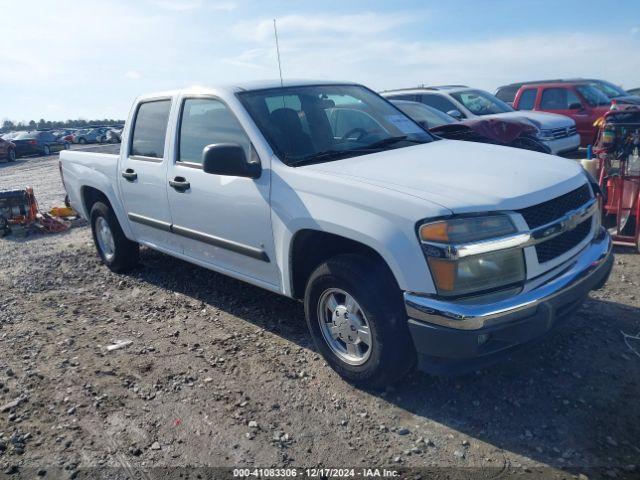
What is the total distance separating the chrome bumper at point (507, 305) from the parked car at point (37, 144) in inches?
1097

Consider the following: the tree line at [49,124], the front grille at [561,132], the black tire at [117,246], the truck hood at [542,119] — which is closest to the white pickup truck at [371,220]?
the black tire at [117,246]

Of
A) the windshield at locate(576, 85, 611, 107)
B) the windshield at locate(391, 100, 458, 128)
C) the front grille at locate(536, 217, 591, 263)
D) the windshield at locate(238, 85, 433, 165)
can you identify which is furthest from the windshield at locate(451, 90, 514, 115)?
the front grille at locate(536, 217, 591, 263)

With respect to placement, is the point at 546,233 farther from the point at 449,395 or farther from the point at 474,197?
the point at 449,395

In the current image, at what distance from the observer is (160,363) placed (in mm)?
3977

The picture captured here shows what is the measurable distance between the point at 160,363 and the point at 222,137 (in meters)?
1.72

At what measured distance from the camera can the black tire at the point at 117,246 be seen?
5.86 m

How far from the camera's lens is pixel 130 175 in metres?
5.08

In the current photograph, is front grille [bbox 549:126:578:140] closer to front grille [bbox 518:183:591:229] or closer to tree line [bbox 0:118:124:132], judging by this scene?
front grille [bbox 518:183:591:229]

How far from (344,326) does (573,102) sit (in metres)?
10.7

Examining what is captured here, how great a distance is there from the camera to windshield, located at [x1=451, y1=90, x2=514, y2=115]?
10.3 metres

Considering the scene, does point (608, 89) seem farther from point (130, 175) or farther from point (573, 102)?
point (130, 175)

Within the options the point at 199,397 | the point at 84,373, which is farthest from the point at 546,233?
the point at 84,373

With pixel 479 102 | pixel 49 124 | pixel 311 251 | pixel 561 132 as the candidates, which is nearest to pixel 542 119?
pixel 561 132

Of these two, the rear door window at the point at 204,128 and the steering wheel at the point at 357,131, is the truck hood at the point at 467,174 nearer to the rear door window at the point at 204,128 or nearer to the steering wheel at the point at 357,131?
the steering wheel at the point at 357,131
